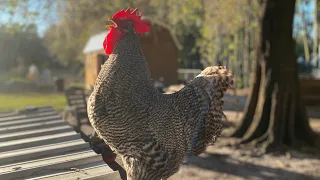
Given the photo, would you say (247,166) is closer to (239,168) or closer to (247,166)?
(247,166)

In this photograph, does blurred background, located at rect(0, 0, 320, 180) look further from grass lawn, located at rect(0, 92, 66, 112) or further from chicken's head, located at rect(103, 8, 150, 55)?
A: chicken's head, located at rect(103, 8, 150, 55)

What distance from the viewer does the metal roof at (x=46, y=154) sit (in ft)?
8.44

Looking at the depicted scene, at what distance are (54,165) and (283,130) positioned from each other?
5.07m

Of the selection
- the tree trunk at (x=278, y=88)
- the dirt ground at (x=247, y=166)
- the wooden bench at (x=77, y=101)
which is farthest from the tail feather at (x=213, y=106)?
the wooden bench at (x=77, y=101)

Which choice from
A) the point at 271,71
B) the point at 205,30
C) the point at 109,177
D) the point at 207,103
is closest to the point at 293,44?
the point at 271,71

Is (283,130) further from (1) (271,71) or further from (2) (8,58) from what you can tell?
(2) (8,58)

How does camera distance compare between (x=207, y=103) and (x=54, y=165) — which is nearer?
(x=54, y=165)

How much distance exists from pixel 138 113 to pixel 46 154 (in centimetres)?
116

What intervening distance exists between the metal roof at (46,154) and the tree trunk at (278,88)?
4181mm

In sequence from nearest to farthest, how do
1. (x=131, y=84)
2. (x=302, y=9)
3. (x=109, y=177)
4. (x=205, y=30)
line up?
(x=109, y=177)
(x=131, y=84)
(x=205, y=30)
(x=302, y=9)

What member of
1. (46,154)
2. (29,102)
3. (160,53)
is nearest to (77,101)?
(46,154)

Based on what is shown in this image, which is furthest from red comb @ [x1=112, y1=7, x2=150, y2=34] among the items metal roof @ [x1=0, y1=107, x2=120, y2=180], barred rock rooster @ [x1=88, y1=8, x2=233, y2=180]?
metal roof @ [x1=0, y1=107, x2=120, y2=180]

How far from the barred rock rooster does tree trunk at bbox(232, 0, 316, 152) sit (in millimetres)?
3551

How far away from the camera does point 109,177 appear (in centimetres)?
252
